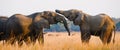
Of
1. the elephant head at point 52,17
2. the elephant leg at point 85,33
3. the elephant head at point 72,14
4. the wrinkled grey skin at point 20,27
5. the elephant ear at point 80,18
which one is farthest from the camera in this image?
the elephant head at point 72,14

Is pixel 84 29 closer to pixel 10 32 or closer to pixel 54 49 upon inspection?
pixel 10 32

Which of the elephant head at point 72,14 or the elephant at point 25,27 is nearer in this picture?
the elephant at point 25,27

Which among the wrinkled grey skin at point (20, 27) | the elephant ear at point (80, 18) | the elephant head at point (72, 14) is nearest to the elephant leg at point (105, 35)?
the elephant ear at point (80, 18)

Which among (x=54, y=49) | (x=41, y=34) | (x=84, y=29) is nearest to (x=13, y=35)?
(x=41, y=34)

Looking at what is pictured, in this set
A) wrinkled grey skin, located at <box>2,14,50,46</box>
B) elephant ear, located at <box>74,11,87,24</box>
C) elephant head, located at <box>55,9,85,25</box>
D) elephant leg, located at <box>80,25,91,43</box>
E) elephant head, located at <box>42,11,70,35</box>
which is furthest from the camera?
elephant head, located at <box>55,9,85,25</box>

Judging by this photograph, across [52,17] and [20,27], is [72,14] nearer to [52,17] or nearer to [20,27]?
[52,17]

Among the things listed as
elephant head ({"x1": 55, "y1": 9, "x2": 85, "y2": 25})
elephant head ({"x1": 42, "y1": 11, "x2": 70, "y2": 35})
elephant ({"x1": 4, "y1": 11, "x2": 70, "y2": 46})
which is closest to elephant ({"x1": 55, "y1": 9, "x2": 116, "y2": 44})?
elephant head ({"x1": 55, "y1": 9, "x2": 85, "y2": 25})

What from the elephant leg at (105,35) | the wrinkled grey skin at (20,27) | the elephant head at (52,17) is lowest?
the elephant leg at (105,35)

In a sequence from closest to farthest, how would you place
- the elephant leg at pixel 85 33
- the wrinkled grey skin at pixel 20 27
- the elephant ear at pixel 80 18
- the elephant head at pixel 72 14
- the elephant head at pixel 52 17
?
the wrinkled grey skin at pixel 20 27 → the elephant leg at pixel 85 33 → the elephant ear at pixel 80 18 → the elephant head at pixel 52 17 → the elephant head at pixel 72 14

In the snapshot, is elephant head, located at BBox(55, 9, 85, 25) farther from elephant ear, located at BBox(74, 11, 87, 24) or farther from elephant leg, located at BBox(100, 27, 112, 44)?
elephant leg, located at BBox(100, 27, 112, 44)

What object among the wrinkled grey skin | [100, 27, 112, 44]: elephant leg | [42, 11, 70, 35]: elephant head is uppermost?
[42, 11, 70, 35]: elephant head

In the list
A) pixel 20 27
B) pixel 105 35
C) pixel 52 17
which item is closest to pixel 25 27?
pixel 20 27

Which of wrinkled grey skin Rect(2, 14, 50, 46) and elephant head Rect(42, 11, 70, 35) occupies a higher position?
elephant head Rect(42, 11, 70, 35)

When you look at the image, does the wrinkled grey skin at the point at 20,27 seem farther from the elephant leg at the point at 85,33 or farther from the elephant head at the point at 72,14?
the elephant leg at the point at 85,33
